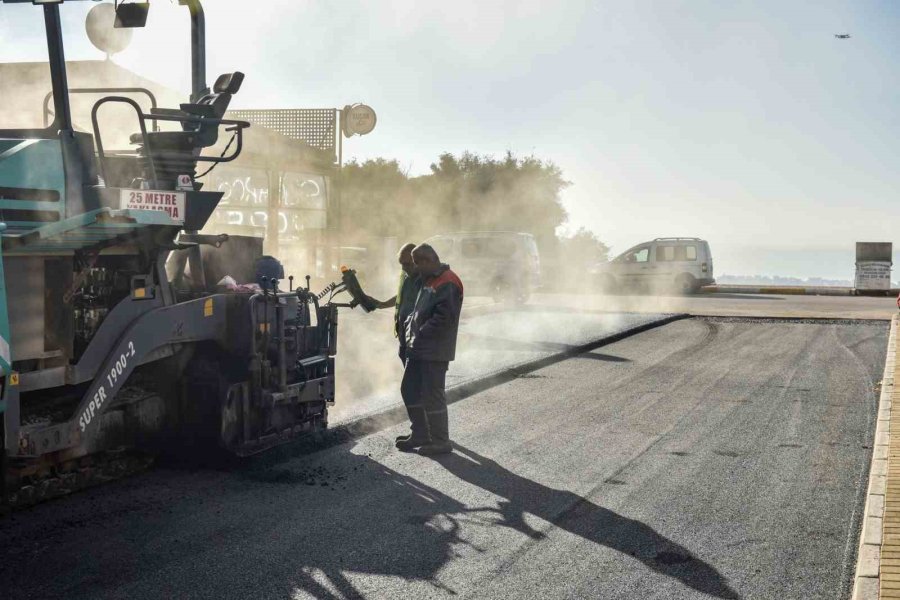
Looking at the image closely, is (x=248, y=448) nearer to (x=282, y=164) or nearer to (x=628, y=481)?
(x=628, y=481)

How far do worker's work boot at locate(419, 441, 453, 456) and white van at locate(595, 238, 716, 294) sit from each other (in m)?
26.0

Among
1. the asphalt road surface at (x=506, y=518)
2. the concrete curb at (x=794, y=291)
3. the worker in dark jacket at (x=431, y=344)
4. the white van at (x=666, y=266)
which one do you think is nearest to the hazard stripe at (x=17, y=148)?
the asphalt road surface at (x=506, y=518)

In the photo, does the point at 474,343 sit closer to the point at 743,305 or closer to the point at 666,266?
the point at 743,305

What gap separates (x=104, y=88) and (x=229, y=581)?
3610 mm

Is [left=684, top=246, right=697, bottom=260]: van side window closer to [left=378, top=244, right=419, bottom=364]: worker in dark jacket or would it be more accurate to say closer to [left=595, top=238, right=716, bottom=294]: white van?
[left=595, top=238, right=716, bottom=294]: white van

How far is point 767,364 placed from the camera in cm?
1411

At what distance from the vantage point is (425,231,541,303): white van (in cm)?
2630

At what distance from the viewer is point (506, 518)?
21.0 feet

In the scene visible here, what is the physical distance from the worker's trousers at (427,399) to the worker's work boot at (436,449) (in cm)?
4

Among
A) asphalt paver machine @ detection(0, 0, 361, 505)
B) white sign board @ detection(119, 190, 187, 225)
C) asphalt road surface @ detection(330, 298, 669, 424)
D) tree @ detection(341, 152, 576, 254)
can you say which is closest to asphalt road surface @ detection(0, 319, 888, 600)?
asphalt paver machine @ detection(0, 0, 361, 505)

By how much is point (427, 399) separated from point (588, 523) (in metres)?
2.58

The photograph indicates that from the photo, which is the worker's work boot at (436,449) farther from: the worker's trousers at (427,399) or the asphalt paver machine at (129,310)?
the asphalt paver machine at (129,310)

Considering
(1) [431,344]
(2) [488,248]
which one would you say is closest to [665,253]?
(2) [488,248]

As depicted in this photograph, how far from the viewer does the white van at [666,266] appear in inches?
1308
